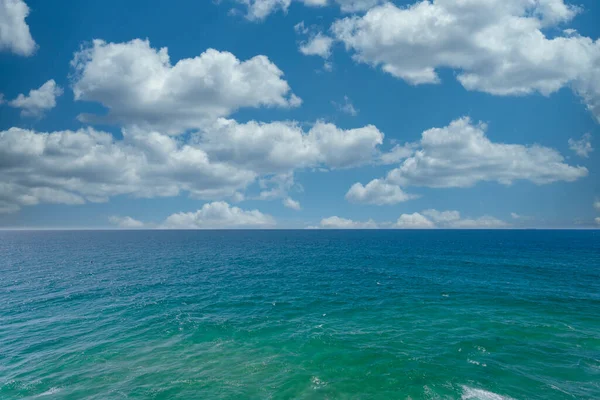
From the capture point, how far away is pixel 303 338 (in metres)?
47.2

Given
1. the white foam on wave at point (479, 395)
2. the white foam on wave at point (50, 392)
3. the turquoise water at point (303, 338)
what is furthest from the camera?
the turquoise water at point (303, 338)

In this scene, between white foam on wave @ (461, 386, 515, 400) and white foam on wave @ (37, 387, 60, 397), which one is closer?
white foam on wave @ (461, 386, 515, 400)

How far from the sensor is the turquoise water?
114ft

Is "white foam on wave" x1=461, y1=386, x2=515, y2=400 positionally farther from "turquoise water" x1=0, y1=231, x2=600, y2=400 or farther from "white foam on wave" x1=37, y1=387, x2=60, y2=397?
"white foam on wave" x1=37, y1=387, x2=60, y2=397

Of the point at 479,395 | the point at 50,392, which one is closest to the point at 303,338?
the point at 479,395

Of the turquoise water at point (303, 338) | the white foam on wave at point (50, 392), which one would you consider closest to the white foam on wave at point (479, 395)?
the turquoise water at point (303, 338)

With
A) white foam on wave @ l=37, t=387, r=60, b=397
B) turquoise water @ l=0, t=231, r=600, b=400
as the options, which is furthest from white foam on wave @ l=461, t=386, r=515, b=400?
white foam on wave @ l=37, t=387, r=60, b=397

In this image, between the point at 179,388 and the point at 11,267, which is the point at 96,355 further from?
the point at 11,267

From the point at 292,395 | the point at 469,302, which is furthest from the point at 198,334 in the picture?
the point at 469,302

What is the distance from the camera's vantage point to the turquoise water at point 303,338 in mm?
34625

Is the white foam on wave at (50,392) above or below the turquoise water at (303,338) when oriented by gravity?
below

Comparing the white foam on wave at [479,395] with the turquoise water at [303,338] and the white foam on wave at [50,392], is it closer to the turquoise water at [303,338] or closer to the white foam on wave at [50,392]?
the turquoise water at [303,338]

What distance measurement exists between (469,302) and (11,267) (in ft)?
522

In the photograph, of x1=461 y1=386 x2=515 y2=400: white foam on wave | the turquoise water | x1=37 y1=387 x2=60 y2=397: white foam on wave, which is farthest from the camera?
the turquoise water
